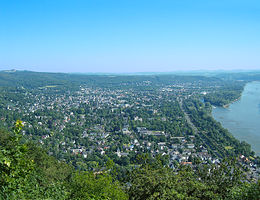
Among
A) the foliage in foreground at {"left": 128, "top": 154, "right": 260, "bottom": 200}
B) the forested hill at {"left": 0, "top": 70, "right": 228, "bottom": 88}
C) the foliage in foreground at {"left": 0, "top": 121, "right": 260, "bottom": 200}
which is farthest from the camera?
the forested hill at {"left": 0, "top": 70, "right": 228, "bottom": 88}

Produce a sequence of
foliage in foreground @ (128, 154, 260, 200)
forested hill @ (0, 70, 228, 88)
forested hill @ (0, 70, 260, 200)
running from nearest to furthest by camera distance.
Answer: forested hill @ (0, 70, 260, 200) → foliage in foreground @ (128, 154, 260, 200) → forested hill @ (0, 70, 228, 88)

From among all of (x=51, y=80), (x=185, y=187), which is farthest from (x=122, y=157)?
(x=51, y=80)

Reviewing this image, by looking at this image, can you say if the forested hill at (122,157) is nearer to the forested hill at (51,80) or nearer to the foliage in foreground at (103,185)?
the foliage in foreground at (103,185)

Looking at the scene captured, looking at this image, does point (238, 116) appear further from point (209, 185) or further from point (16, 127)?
point (16, 127)

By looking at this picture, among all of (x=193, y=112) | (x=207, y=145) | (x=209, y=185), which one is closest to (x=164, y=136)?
(x=207, y=145)

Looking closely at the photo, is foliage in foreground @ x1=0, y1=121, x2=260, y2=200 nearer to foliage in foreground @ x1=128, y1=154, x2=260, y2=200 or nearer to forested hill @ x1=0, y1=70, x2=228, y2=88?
A: foliage in foreground @ x1=128, y1=154, x2=260, y2=200

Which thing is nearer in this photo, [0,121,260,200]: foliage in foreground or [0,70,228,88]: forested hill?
[0,121,260,200]: foliage in foreground

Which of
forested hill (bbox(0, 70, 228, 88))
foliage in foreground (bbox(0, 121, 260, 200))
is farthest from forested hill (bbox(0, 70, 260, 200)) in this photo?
forested hill (bbox(0, 70, 228, 88))

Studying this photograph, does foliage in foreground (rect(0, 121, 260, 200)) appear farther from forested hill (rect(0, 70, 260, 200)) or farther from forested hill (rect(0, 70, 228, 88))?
forested hill (rect(0, 70, 228, 88))

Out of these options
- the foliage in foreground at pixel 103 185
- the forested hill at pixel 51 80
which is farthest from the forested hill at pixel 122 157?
the forested hill at pixel 51 80

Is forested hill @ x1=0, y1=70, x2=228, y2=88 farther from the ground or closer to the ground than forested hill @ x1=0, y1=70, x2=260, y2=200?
farther from the ground

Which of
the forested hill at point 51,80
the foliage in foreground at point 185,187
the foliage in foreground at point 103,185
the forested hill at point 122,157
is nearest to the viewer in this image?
the foliage in foreground at point 103,185
